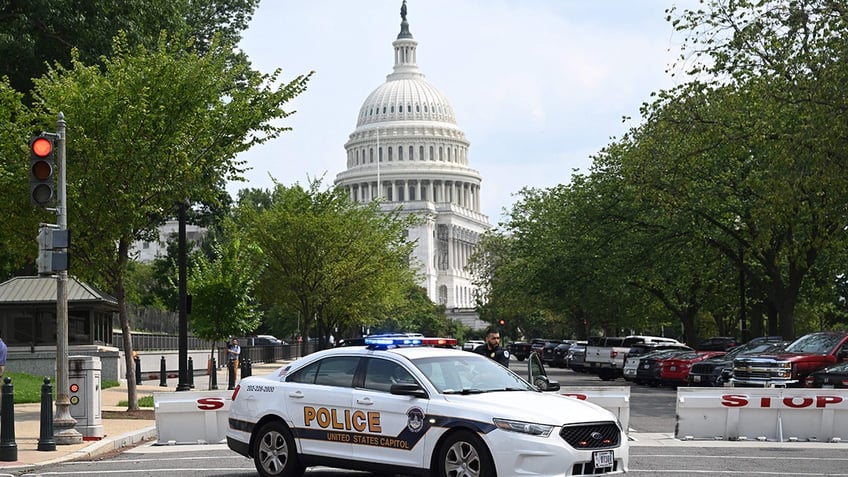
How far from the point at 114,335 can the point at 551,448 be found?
38.0m

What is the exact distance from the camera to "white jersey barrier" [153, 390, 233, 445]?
1947 centimetres

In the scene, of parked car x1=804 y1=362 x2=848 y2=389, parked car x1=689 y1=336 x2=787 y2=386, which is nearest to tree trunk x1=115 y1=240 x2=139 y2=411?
parked car x1=804 y1=362 x2=848 y2=389

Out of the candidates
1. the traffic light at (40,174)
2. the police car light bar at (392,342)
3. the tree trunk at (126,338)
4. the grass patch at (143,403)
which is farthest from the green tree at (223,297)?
the police car light bar at (392,342)

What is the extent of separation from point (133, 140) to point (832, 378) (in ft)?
47.6

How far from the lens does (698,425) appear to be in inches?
804

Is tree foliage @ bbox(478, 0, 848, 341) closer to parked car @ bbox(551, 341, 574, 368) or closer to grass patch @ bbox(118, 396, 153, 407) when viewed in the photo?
parked car @ bbox(551, 341, 574, 368)


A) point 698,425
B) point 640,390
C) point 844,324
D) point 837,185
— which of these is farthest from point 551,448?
point 844,324

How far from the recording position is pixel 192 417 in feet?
64.8

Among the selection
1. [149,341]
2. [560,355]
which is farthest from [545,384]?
[560,355]

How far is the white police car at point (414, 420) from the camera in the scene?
476 inches

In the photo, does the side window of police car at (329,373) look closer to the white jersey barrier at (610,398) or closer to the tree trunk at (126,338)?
the white jersey barrier at (610,398)

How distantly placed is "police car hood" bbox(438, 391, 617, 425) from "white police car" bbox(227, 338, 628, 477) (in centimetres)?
1

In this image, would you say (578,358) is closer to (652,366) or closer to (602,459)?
(652,366)

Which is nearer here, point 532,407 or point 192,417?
point 532,407
